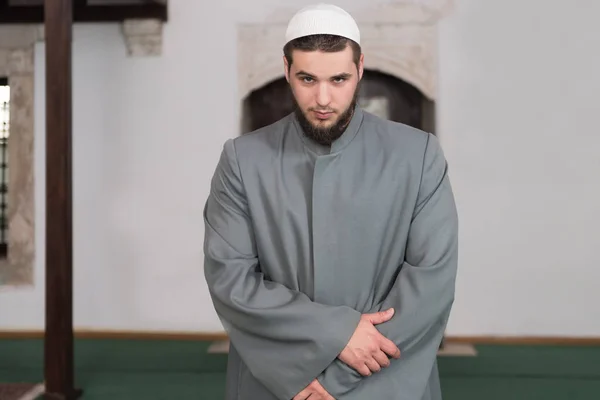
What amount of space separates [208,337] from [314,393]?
3.24 meters

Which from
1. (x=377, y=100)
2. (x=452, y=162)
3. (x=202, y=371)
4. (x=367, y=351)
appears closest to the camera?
(x=367, y=351)

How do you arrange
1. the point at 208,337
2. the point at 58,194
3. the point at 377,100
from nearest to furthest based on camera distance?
the point at 58,194 < the point at 208,337 < the point at 377,100

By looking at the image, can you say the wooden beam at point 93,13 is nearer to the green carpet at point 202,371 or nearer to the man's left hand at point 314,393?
the green carpet at point 202,371

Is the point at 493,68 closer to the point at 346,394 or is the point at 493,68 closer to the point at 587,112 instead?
the point at 587,112

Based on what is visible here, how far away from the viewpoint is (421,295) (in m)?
1.35

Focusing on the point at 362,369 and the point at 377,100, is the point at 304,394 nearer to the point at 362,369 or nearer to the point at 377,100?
the point at 362,369

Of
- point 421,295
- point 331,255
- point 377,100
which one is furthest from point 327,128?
point 377,100

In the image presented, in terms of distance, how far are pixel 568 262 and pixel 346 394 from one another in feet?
11.4

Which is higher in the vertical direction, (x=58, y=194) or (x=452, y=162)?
(x=452, y=162)

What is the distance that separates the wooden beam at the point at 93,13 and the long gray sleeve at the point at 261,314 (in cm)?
329

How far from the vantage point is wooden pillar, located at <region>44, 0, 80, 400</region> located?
3426mm

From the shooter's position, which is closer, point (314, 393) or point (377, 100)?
point (314, 393)

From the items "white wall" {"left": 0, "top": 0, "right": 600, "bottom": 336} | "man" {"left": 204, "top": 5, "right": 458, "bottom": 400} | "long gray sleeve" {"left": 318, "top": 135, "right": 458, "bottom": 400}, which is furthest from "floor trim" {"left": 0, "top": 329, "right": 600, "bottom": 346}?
"long gray sleeve" {"left": 318, "top": 135, "right": 458, "bottom": 400}

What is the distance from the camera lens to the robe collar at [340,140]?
1.48m
